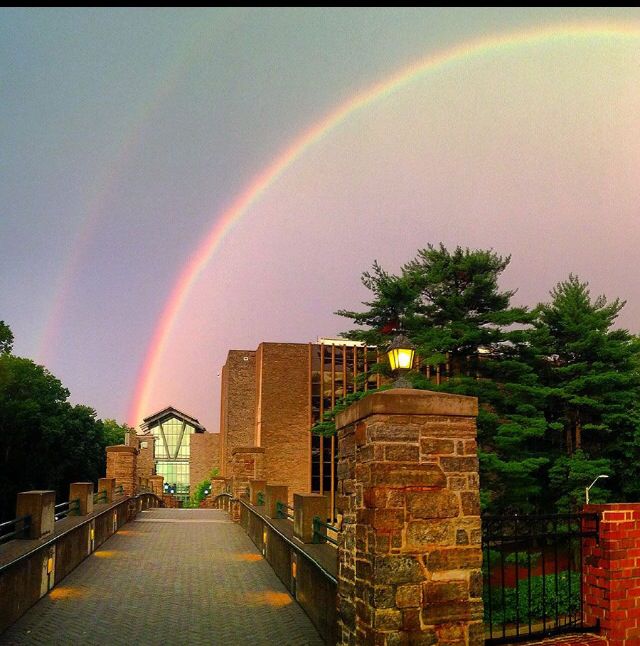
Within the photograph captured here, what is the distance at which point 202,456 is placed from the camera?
73062mm

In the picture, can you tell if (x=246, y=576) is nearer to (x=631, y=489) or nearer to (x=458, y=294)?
(x=458, y=294)

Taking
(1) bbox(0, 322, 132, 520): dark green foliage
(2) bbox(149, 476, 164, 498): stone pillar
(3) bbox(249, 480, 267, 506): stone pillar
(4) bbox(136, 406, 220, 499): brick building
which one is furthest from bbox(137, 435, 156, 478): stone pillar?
(3) bbox(249, 480, 267, 506): stone pillar

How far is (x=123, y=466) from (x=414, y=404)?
67.8 feet

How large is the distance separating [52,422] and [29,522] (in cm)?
3761

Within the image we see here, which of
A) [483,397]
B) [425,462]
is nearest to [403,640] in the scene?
[425,462]

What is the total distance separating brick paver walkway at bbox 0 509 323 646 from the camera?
8.20 m

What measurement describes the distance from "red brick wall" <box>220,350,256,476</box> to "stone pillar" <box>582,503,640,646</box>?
5447 cm

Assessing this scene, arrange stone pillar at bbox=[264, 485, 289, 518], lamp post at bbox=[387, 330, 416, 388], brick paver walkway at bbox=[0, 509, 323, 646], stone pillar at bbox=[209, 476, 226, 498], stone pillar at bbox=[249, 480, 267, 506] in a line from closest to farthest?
lamp post at bbox=[387, 330, 416, 388] → brick paver walkway at bbox=[0, 509, 323, 646] → stone pillar at bbox=[264, 485, 289, 518] → stone pillar at bbox=[249, 480, 267, 506] → stone pillar at bbox=[209, 476, 226, 498]

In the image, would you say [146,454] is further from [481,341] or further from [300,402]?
[481,341]

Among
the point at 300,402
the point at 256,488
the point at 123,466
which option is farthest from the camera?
the point at 300,402

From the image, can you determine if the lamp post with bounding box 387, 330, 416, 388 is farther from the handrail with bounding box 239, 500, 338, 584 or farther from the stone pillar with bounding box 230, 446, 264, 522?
the stone pillar with bounding box 230, 446, 264, 522

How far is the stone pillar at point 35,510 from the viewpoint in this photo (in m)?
10.4

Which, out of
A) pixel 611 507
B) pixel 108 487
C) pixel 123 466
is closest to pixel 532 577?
pixel 123 466

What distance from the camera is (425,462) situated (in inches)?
219
